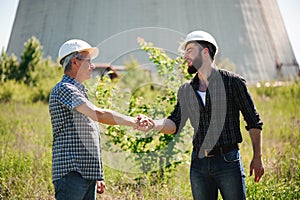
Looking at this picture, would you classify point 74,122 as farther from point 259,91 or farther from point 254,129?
point 259,91

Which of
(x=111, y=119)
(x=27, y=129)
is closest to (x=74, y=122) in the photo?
(x=111, y=119)

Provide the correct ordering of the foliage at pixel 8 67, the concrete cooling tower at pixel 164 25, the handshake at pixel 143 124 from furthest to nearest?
the concrete cooling tower at pixel 164 25, the foliage at pixel 8 67, the handshake at pixel 143 124

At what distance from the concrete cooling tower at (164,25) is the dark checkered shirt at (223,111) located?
18.3m

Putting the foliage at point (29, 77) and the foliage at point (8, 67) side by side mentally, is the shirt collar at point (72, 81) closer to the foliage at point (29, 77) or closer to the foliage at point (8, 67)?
the foliage at point (29, 77)

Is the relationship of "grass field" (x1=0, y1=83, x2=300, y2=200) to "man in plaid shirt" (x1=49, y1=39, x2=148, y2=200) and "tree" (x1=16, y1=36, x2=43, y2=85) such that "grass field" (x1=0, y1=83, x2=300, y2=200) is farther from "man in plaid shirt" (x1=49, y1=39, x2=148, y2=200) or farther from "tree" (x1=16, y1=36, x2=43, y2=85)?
"tree" (x1=16, y1=36, x2=43, y2=85)

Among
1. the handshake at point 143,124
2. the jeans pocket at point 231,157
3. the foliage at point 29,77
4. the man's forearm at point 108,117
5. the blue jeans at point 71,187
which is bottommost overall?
the blue jeans at point 71,187

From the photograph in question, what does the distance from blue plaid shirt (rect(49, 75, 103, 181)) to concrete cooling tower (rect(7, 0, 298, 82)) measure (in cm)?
1848

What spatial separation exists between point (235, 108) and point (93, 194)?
3.25ft

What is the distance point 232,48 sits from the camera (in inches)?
893

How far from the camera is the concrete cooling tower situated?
21.9 m

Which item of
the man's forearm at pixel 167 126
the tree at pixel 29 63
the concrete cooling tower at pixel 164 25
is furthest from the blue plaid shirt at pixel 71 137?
the concrete cooling tower at pixel 164 25

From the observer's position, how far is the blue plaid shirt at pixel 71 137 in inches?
95.3

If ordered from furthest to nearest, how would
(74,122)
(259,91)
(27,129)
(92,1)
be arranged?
1. (92,1)
2. (259,91)
3. (27,129)
4. (74,122)

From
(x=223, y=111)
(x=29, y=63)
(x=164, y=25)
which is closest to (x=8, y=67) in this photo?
(x=29, y=63)
